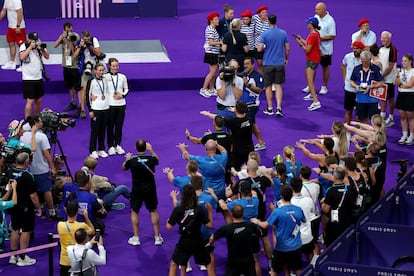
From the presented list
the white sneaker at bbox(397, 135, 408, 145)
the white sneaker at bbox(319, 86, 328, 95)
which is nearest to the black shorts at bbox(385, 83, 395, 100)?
the white sneaker at bbox(397, 135, 408, 145)

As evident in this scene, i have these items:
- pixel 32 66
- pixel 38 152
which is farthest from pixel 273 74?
pixel 38 152

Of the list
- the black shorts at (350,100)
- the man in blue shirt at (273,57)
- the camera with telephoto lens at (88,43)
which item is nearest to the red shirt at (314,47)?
the man in blue shirt at (273,57)

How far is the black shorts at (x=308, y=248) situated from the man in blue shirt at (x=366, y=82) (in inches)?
188

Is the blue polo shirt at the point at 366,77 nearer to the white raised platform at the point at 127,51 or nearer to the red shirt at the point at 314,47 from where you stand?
the red shirt at the point at 314,47

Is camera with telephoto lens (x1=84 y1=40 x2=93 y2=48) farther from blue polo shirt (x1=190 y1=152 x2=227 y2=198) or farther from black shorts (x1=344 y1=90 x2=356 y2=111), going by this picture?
blue polo shirt (x1=190 y1=152 x2=227 y2=198)

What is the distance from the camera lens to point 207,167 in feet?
36.8

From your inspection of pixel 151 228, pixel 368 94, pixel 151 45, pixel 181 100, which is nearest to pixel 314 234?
pixel 151 228

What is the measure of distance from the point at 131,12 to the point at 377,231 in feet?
54.4

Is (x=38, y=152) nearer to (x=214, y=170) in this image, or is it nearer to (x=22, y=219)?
(x=22, y=219)

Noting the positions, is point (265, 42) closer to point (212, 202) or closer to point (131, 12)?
point (212, 202)

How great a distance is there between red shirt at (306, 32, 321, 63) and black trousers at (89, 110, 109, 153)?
4.51 metres

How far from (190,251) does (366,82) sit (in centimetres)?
580

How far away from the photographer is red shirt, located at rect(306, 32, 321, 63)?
16.5 meters

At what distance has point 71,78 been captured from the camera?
642 inches
